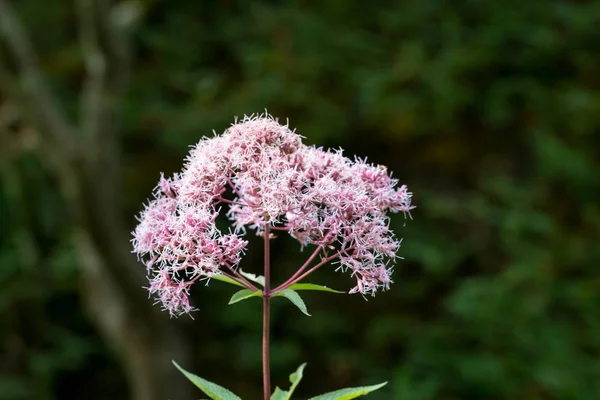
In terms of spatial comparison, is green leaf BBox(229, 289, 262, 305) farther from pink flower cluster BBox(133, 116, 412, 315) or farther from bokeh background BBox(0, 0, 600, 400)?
bokeh background BBox(0, 0, 600, 400)

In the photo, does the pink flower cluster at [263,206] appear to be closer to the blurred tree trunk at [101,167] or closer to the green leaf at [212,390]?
the green leaf at [212,390]

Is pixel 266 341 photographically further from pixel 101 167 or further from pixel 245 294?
A: pixel 101 167

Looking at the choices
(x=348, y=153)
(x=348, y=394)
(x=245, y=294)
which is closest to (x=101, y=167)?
(x=348, y=153)

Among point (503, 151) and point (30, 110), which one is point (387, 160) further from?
point (30, 110)

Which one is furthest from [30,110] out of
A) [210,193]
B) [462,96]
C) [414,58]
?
[210,193]

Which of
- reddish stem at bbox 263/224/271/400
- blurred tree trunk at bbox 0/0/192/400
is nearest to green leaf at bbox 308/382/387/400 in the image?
reddish stem at bbox 263/224/271/400

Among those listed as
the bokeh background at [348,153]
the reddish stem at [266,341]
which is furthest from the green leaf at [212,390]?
the bokeh background at [348,153]
